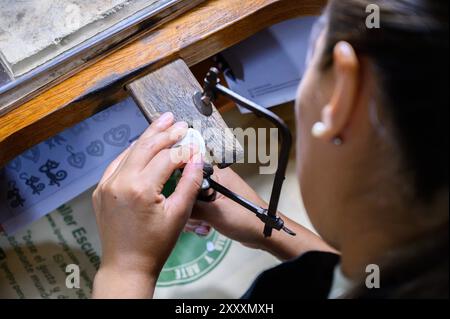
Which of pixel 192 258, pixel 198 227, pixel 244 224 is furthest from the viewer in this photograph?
pixel 192 258

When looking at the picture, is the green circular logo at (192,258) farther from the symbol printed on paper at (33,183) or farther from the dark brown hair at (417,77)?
the dark brown hair at (417,77)

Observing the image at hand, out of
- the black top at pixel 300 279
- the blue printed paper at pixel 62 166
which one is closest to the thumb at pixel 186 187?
the black top at pixel 300 279

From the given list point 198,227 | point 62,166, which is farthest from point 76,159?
point 198,227

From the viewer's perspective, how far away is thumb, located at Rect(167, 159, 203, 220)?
628 mm

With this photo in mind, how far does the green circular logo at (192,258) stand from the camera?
3.47 ft

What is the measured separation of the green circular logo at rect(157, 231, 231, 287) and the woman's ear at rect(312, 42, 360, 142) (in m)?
0.67

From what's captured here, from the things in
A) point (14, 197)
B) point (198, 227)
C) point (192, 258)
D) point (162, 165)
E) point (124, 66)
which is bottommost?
point (192, 258)

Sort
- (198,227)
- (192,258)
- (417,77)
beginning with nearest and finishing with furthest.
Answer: (417,77), (198,227), (192,258)

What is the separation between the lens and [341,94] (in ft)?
1.38

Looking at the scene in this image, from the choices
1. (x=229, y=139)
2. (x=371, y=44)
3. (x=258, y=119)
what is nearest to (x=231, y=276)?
(x=258, y=119)

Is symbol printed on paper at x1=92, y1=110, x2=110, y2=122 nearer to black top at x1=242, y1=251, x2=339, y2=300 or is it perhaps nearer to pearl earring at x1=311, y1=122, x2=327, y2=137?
black top at x1=242, y1=251, x2=339, y2=300

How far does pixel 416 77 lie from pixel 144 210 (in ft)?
1.21

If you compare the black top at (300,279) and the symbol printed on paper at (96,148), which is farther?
the symbol printed on paper at (96,148)

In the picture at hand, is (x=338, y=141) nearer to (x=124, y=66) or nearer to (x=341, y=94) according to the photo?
(x=341, y=94)
